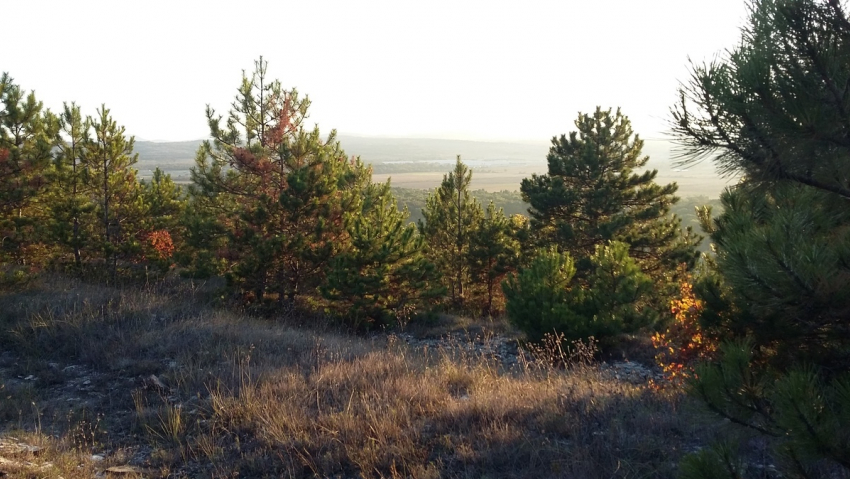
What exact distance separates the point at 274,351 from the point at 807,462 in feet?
19.7

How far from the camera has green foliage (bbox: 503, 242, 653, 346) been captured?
916 centimetres

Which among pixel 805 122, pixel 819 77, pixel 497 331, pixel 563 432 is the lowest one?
pixel 497 331

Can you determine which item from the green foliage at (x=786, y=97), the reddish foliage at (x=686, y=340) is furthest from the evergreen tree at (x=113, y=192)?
the green foliage at (x=786, y=97)

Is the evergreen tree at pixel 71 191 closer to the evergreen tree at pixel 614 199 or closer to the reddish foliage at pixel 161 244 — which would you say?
the reddish foliage at pixel 161 244

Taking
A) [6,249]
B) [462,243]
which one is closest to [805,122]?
[6,249]

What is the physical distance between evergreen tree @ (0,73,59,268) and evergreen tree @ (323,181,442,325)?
6.61m

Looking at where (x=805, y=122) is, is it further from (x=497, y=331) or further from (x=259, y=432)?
(x=497, y=331)

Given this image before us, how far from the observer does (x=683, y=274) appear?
16.8m

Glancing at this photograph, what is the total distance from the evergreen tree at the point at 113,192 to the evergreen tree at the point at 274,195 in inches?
93.4

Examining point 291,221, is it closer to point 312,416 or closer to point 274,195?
point 274,195

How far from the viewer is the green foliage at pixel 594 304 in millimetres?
9164

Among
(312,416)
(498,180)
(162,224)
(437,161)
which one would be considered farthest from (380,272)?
(437,161)

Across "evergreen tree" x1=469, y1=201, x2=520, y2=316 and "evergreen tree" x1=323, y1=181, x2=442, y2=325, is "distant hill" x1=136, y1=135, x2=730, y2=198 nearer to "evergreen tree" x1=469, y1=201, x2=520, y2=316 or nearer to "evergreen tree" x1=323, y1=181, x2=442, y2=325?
"evergreen tree" x1=469, y1=201, x2=520, y2=316

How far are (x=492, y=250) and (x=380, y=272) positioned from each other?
7452 mm
